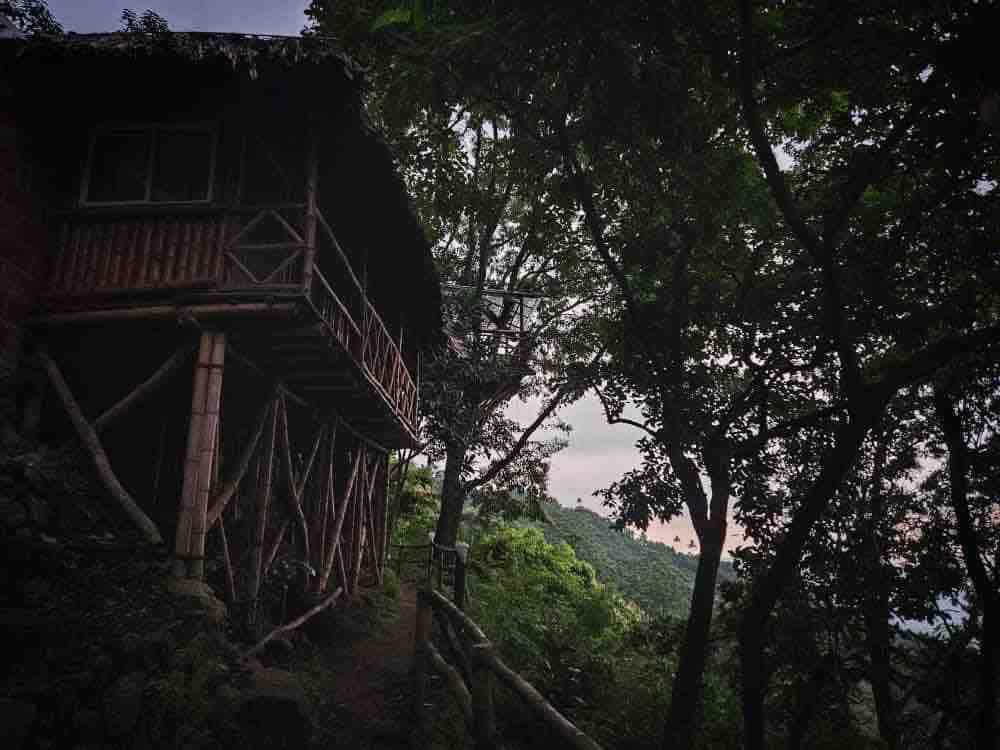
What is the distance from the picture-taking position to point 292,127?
7688mm

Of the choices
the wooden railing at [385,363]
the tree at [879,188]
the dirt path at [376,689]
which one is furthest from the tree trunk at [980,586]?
the wooden railing at [385,363]

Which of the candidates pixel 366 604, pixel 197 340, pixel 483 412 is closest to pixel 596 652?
pixel 366 604

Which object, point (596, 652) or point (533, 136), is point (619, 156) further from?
point (596, 652)

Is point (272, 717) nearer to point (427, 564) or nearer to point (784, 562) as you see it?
point (784, 562)

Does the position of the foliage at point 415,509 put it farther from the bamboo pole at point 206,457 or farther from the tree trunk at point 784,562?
the tree trunk at point 784,562

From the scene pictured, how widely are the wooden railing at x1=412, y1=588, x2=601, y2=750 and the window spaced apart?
5.91 metres

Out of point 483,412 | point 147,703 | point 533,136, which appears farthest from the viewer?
point 483,412

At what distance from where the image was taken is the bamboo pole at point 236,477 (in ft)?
21.8

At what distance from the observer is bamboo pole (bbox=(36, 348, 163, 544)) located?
6.16 meters

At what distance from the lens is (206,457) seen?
252 inches

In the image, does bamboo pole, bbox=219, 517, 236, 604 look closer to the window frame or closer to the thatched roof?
the window frame

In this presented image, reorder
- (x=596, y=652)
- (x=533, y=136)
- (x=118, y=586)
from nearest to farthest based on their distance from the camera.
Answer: (x=118, y=586) → (x=533, y=136) → (x=596, y=652)

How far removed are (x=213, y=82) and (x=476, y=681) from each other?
7652mm

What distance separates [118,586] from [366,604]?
7085mm
